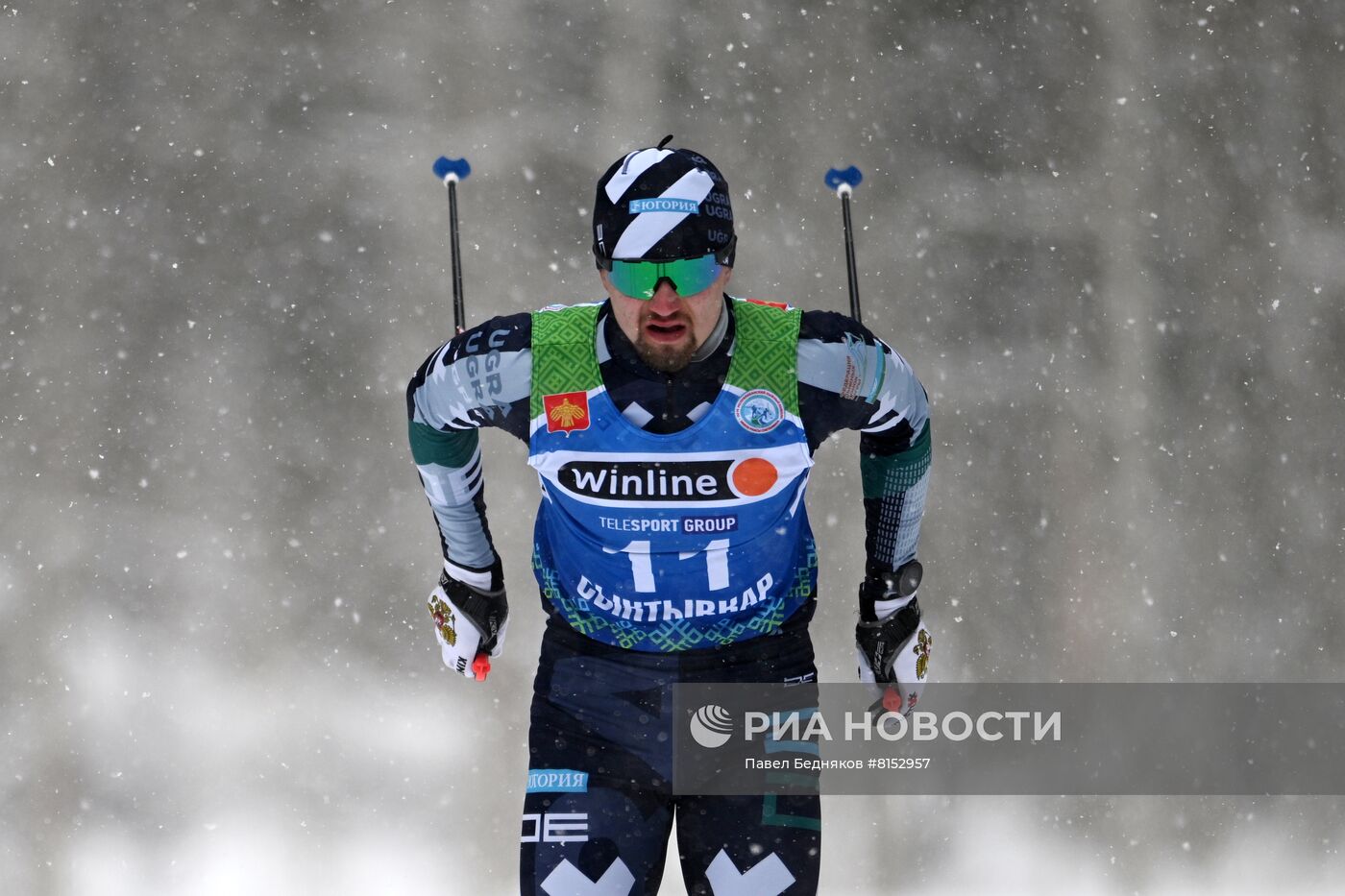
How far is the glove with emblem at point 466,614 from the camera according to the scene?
3.31m

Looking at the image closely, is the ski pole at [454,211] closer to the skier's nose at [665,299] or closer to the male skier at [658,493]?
the male skier at [658,493]

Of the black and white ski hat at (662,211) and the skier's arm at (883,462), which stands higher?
the black and white ski hat at (662,211)

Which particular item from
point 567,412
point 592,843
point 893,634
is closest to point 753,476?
point 567,412

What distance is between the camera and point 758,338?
2871 mm

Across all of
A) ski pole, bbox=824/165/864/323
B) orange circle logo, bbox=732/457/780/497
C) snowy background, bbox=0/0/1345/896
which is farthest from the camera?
snowy background, bbox=0/0/1345/896

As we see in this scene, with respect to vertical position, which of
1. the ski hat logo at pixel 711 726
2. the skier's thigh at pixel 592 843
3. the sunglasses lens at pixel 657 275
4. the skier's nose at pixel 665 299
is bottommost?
the skier's thigh at pixel 592 843

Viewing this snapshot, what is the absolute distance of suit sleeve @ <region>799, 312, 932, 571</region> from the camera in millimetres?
2857

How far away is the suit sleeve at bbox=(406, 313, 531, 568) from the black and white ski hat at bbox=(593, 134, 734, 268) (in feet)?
0.95

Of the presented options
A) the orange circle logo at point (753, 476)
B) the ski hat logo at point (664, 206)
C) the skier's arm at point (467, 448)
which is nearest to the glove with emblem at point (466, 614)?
the skier's arm at point (467, 448)

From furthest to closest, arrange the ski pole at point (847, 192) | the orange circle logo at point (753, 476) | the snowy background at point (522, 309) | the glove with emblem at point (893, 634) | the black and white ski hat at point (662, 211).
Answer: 1. the snowy background at point (522, 309)
2. the ski pole at point (847, 192)
3. the glove with emblem at point (893, 634)
4. the orange circle logo at point (753, 476)
5. the black and white ski hat at point (662, 211)

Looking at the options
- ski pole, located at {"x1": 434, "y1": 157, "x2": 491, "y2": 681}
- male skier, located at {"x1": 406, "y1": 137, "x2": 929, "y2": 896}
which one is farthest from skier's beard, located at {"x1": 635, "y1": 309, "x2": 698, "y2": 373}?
ski pole, located at {"x1": 434, "y1": 157, "x2": 491, "y2": 681}

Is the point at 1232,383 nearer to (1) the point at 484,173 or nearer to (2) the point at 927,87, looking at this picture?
(2) the point at 927,87

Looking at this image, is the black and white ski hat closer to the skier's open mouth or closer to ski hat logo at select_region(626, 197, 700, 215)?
ski hat logo at select_region(626, 197, 700, 215)

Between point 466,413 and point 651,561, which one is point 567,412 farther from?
point 651,561
